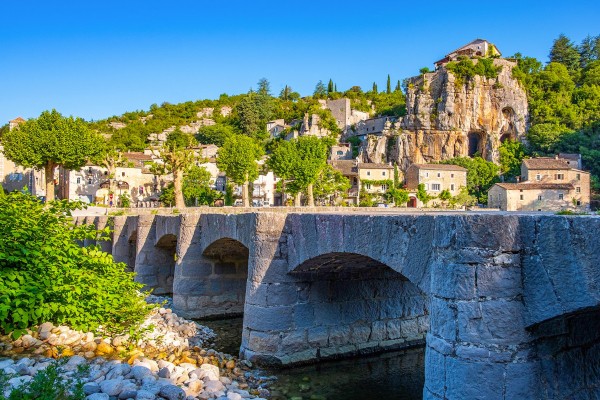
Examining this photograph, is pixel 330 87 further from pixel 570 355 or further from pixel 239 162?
pixel 570 355

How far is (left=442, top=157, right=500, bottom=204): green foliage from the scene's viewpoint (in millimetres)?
84125

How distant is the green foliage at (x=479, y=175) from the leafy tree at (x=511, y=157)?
2179 mm

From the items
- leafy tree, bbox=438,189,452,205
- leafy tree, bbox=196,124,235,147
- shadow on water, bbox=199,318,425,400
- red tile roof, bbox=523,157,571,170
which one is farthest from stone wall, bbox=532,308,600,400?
leafy tree, bbox=196,124,235,147

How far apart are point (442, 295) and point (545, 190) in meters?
60.2

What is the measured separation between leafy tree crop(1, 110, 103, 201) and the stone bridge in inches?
1544

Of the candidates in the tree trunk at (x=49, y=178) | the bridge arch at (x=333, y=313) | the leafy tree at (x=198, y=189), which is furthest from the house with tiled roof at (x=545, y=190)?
the tree trunk at (x=49, y=178)

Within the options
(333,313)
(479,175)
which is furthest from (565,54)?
(333,313)

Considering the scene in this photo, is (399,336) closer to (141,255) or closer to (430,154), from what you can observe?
(141,255)

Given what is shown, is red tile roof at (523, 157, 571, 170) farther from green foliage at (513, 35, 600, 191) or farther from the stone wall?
the stone wall

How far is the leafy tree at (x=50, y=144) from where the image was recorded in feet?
158

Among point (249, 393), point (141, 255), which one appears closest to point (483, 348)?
point (249, 393)

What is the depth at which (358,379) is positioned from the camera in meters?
11.8

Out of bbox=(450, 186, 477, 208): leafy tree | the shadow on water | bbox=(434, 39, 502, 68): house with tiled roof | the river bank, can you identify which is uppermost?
bbox=(434, 39, 502, 68): house with tiled roof

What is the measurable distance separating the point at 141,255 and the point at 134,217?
250 centimetres
